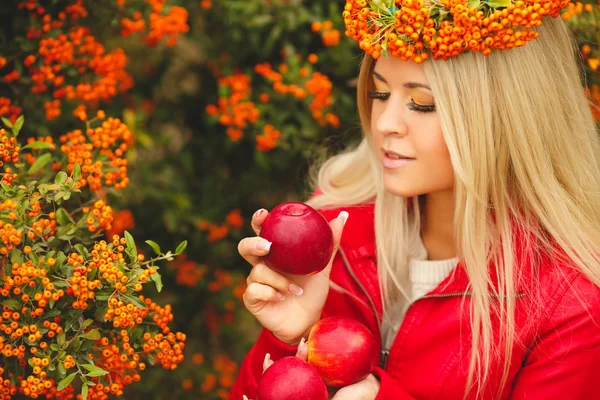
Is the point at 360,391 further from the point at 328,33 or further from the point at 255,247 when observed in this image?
the point at 328,33

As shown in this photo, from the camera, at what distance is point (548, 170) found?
2070 millimetres

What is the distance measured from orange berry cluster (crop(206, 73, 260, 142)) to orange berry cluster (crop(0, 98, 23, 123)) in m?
0.92

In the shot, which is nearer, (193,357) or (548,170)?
(548,170)

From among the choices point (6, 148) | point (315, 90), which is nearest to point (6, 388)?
point (6, 148)

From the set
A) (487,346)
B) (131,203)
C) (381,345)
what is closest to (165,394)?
(131,203)

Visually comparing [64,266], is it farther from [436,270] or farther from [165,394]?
[165,394]

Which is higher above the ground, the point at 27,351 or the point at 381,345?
the point at 27,351

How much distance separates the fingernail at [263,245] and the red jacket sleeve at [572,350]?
89 cm

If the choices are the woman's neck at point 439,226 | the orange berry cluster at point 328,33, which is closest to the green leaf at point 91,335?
the woman's neck at point 439,226

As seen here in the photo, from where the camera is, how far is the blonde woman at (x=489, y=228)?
1.97 meters

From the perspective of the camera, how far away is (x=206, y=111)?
343 cm

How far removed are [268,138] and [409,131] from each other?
1136mm

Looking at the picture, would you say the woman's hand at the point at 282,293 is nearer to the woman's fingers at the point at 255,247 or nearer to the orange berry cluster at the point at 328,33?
the woman's fingers at the point at 255,247

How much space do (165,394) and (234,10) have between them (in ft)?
6.41
